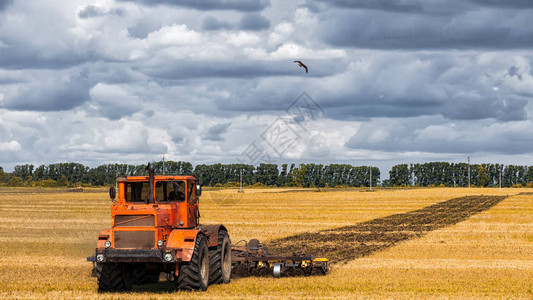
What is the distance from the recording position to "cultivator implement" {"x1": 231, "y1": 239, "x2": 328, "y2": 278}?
21.2 m

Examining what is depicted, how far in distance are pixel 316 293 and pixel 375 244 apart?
15.6 m

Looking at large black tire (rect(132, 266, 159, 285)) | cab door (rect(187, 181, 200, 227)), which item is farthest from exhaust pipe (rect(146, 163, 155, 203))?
large black tire (rect(132, 266, 159, 285))

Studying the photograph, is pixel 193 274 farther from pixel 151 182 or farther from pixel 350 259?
pixel 350 259

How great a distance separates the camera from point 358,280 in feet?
68.2

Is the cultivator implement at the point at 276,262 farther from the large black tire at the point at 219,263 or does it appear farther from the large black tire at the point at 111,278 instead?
the large black tire at the point at 111,278

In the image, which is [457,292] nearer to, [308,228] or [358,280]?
[358,280]

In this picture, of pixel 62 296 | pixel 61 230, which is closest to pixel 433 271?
pixel 62 296

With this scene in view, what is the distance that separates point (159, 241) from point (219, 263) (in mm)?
2259

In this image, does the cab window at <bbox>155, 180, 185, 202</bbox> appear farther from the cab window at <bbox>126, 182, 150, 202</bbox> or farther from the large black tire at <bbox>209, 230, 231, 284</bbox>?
the large black tire at <bbox>209, 230, 231, 284</bbox>

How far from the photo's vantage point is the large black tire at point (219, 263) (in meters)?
19.7

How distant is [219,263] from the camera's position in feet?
65.1

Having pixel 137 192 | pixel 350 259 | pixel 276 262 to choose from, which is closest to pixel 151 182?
pixel 137 192

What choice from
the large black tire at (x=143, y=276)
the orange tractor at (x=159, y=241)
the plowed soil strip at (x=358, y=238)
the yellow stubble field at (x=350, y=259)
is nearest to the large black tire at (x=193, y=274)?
the orange tractor at (x=159, y=241)

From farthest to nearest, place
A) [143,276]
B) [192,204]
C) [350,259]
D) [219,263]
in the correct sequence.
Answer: [350,259] → [143,276] → [192,204] → [219,263]
